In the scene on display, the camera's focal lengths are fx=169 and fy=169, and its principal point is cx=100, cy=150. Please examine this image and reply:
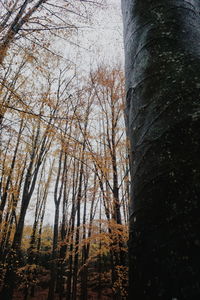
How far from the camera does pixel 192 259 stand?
0.27m

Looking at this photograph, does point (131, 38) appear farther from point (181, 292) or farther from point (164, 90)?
point (181, 292)

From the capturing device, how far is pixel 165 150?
1.29ft

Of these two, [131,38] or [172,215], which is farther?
[131,38]

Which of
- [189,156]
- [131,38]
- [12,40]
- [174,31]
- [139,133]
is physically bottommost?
[189,156]

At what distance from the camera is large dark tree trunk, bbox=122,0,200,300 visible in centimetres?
29

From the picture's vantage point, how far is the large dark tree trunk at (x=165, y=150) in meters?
0.29

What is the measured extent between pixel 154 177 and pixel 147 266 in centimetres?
17

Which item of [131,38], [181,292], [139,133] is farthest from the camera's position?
[131,38]

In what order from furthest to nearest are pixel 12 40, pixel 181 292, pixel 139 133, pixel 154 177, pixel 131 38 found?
pixel 12 40 → pixel 131 38 → pixel 139 133 → pixel 154 177 → pixel 181 292

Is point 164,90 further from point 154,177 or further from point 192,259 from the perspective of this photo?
point 192,259

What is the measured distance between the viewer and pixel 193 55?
0.50m

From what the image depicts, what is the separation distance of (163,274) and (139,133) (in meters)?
0.33

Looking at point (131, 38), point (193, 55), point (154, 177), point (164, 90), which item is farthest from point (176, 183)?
point (131, 38)

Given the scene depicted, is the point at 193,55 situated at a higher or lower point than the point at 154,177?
higher
